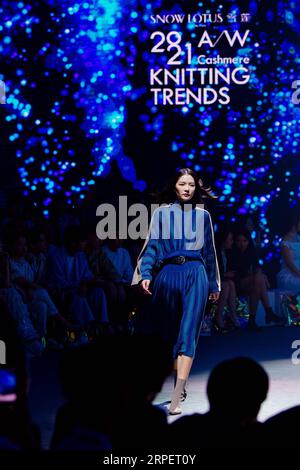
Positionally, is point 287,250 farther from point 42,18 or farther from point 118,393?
point 118,393

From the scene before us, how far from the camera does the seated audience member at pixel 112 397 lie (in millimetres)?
2178

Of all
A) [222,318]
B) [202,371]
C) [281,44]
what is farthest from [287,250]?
[202,371]

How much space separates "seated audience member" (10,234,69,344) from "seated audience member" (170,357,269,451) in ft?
15.2

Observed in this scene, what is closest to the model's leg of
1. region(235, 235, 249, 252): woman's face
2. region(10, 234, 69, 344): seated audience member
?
region(10, 234, 69, 344): seated audience member

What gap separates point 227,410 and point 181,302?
2.78 metres

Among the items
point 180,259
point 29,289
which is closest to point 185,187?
point 180,259

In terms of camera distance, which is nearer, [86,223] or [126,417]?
[126,417]

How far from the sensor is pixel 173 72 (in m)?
8.28

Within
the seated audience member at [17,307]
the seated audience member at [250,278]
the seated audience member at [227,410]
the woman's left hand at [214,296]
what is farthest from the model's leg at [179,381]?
the seated audience member at [250,278]

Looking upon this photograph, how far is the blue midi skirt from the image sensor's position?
194 inches

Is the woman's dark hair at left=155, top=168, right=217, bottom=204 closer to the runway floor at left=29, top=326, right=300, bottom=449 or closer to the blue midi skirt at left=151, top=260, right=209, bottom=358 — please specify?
the blue midi skirt at left=151, top=260, right=209, bottom=358

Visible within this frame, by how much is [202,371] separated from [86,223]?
2.13m

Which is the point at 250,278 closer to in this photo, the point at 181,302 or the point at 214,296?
the point at 214,296

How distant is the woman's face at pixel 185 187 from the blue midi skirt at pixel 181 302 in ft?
1.09
